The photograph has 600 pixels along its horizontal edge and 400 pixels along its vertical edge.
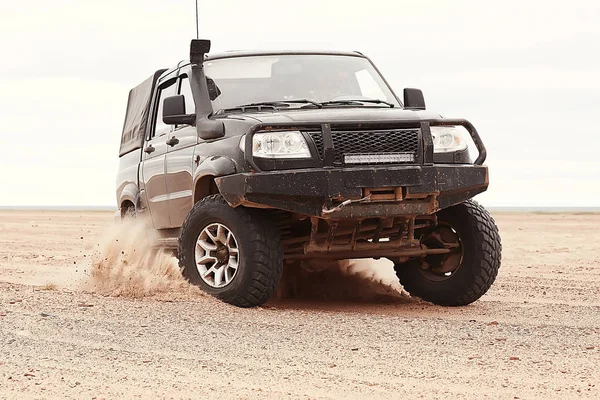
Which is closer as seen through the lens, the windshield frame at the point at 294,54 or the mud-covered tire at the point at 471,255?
the mud-covered tire at the point at 471,255

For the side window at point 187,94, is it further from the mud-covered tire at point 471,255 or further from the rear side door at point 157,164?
the mud-covered tire at point 471,255

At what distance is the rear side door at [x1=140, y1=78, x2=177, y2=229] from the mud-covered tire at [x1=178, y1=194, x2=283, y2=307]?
1422 mm

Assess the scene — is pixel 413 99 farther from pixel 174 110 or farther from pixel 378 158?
pixel 174 110

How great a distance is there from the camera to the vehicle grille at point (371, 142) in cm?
682

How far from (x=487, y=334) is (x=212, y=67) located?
3.45 meters

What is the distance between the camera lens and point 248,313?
690 centimetres

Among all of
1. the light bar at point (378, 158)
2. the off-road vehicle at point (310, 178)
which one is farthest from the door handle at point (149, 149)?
the light bar at point (378, 158)

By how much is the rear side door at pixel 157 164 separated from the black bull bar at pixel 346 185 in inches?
66.2

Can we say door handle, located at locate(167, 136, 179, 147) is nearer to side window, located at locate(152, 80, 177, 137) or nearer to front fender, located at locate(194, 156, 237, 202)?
side window, located at locate(152, 80, 177, 137)

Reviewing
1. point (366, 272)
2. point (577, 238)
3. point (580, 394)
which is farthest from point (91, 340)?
point (577, 238)

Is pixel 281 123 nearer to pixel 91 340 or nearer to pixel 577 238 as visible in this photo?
pixel 91 340

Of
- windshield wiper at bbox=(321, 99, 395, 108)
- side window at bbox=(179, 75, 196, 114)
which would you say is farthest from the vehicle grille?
side window at bbox=(179, 75, 196, 114)

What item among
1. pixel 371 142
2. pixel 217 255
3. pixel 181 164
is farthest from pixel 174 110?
pixel 371 142

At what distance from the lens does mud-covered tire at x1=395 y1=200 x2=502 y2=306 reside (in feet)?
25.1
